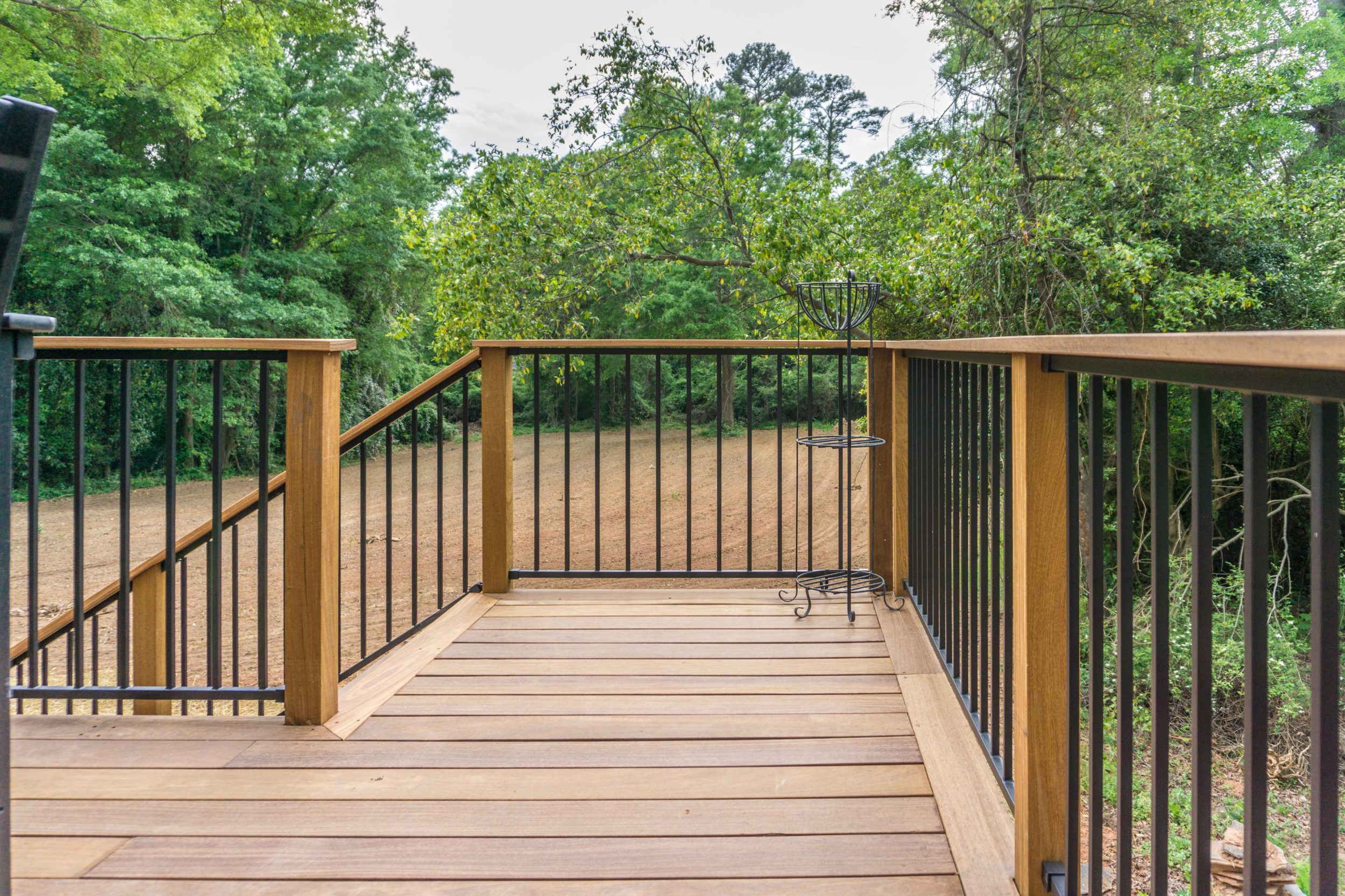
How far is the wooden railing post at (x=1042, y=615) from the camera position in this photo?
1289 millimetres

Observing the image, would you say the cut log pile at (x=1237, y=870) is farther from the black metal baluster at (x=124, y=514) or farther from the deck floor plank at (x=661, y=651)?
the black metal baluster at (x=124, y=514)

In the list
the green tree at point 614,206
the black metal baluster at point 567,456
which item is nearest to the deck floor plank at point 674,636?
the black metal baluster at point 567,456

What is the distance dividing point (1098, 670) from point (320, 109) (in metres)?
14.2

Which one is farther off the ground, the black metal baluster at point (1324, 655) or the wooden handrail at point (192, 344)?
the wooden handrail at point (192, 344)

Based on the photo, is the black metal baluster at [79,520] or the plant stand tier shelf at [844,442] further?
the plant stand tier shelf at [844,442]

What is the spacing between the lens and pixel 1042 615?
4.26ft

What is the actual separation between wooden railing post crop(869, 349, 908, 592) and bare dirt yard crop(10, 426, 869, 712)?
56 centimetres

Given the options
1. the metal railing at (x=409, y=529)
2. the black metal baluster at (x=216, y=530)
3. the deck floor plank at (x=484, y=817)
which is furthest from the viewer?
the metal railing at (x=409, y=529)

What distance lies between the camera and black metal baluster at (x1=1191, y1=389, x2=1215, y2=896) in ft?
2.55

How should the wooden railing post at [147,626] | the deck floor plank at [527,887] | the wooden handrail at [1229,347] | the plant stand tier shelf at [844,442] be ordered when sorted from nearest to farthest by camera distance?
the wooden handrail at [1229,347] < the deck floor plank at [527,887] < the plant stand tier shelf at [844,442] < the wooden railing post at [147,626]

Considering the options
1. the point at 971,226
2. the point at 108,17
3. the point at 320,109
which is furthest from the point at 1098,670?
the point at 320,109

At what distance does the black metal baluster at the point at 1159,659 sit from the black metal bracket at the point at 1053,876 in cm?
38

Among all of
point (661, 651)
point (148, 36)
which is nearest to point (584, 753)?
point (661, 651)

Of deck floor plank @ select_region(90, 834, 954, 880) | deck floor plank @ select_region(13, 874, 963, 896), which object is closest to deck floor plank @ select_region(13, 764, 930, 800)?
deck floor plank @ select_region(90, 834, 954, 880)
